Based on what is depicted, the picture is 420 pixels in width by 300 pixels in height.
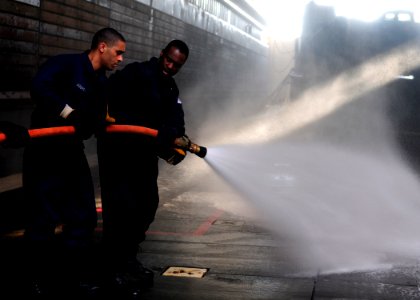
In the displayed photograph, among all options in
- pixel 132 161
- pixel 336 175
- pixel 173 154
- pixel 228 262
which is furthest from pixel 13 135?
pixel 336 175

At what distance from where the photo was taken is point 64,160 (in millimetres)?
3967

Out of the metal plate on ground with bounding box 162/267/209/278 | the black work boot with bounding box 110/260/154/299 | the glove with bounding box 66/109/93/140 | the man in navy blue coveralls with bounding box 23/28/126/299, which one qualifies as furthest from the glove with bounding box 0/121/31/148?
the metal plate on ground with bounding box 162/267/209/278

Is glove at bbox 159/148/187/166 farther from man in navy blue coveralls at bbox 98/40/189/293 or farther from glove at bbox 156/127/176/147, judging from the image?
glove at bbox 156/127/176/147

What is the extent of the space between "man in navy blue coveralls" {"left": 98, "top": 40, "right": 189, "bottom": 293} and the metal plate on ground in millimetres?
396

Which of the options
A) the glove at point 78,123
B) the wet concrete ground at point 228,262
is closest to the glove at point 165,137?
the glove at point 78,123

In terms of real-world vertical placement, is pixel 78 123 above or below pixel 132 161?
above

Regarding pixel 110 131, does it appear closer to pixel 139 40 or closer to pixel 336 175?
pixel 336 175

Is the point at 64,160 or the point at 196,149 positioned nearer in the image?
the point at 64,160

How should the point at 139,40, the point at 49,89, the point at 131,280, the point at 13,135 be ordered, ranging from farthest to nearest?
the point at 139,40
the point at 131,280
the point at 49,89
the point at 13,135

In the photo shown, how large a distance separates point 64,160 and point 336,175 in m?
7.14

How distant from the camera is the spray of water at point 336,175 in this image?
5746mm

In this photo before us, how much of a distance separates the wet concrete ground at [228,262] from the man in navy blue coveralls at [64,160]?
0.54 m

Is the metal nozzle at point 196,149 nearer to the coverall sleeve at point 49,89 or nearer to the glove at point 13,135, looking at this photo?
the coverall sleeve at point 49,89

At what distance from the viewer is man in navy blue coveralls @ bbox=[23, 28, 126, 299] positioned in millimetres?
3844
